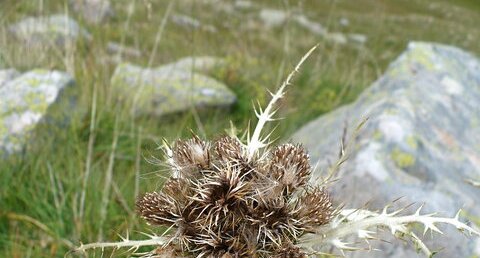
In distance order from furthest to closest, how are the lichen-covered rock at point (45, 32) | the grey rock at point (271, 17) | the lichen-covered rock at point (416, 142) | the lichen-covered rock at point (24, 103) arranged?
the grey rock at point (271, 17), the lichen-covered rock at point (45, 32), the lichen-covered rock at point (24, 103), the lichen-covered rock at point (416, 142)

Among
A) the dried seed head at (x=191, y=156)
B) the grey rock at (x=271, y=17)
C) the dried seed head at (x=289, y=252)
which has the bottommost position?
the grey rock at (x=271, y=17)

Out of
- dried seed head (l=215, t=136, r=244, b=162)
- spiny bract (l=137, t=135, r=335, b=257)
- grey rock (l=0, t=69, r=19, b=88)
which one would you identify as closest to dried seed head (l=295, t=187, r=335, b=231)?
spiny bract (l=137, t=135, r=335, b=257)

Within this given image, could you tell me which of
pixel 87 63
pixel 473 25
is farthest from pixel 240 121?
pixel 473 25

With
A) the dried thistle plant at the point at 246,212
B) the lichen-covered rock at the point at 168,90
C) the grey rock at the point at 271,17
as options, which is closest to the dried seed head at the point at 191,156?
the dried thistle plant at the point at 246,212

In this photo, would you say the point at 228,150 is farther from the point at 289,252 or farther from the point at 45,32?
the point at 45,32

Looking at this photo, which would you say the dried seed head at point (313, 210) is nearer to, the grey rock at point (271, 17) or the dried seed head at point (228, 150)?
the dried seed head at point (228, 150)
